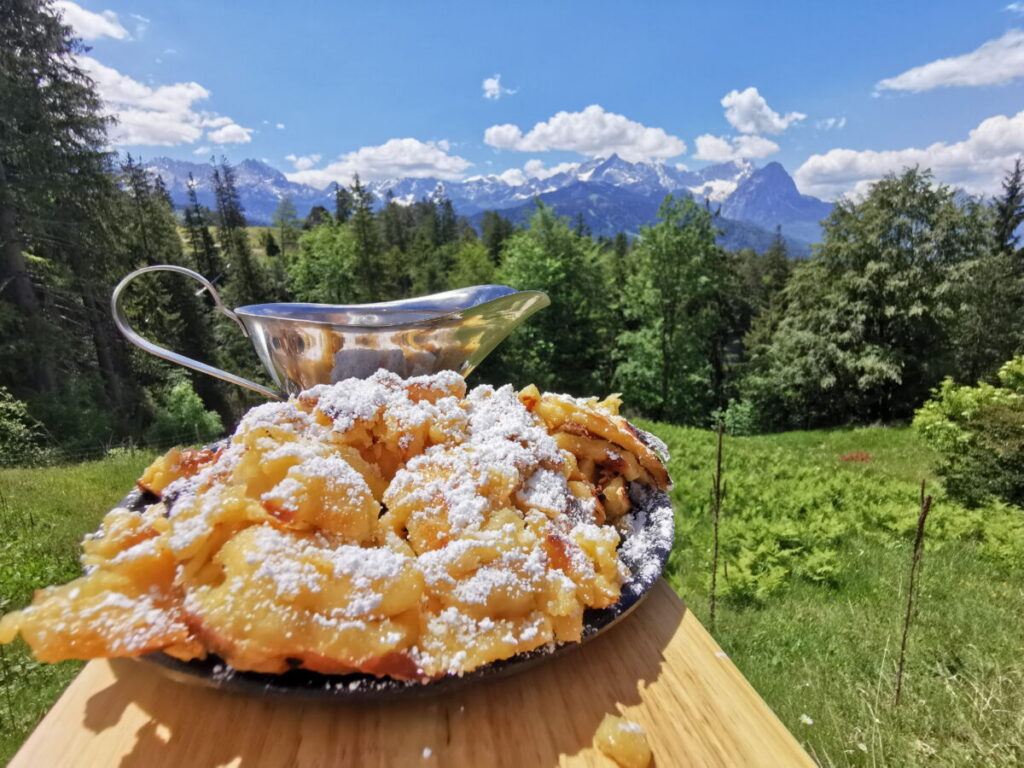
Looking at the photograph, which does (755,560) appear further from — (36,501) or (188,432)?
(188,432)

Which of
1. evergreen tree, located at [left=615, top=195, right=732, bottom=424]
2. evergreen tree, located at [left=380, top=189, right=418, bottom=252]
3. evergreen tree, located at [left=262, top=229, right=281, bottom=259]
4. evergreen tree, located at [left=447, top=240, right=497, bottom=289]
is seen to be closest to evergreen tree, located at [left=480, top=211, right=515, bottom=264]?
evergreen tree, located at [left=380, top=189, right=418, bottom=252]

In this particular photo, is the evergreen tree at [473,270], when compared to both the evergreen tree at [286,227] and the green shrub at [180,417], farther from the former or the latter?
the evergreen tree at [286,227]

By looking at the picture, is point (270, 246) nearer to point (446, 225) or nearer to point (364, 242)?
point (446, 225)

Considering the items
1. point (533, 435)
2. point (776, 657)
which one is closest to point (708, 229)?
point (776, 657)

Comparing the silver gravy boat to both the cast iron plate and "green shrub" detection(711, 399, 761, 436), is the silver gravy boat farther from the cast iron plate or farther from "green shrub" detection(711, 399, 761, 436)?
"green shrub" detection(711, 399, 761, 436)

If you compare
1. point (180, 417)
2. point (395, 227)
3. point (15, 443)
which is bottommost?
point (180, 417)

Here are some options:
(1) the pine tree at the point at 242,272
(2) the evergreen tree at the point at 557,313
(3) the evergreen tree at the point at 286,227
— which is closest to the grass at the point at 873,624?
(2) the evergreen tree at the point at 557,313

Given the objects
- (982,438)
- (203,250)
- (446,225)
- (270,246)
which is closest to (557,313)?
(982,438)
